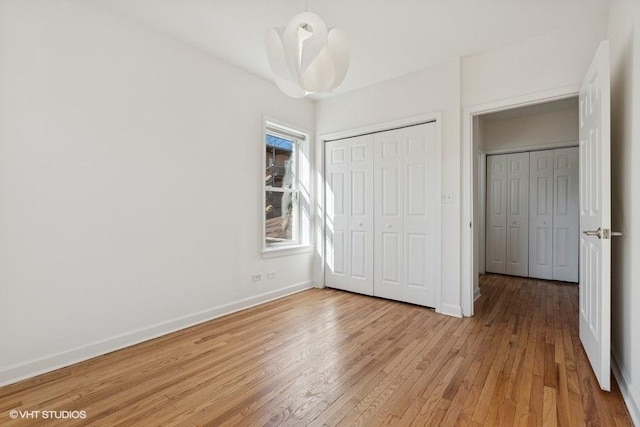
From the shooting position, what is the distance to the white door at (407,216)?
3422 mm

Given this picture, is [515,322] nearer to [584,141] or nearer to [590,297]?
[590,297]

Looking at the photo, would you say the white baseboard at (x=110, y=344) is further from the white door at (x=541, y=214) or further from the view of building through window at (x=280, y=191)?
the white door at (x=541, y=214)

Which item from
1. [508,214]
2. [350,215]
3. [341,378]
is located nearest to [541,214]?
[508,214]

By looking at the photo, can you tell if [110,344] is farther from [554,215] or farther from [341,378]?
[554,215]

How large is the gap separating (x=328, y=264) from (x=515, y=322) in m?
2.33

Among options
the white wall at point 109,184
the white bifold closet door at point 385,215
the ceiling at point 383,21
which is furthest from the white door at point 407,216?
the white wall at point 109,184

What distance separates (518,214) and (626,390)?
3.83 meters

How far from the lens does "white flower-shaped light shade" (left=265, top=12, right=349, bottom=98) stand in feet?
5.16

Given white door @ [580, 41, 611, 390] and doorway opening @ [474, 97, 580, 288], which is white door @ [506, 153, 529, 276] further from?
white door @ [580, 41, 611, 390]

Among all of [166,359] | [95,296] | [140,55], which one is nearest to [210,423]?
[166,359]

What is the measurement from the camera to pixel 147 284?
2645 millimetres

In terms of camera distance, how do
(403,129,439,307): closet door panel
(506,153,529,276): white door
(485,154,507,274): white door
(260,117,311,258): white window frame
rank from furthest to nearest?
(485,154,507,274): white door < (506,153,529,276): white door < (260,117,311,258): white window frame < (403,129,439,307): closet door panel

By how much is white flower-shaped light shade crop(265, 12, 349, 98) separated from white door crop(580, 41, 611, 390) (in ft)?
5.48

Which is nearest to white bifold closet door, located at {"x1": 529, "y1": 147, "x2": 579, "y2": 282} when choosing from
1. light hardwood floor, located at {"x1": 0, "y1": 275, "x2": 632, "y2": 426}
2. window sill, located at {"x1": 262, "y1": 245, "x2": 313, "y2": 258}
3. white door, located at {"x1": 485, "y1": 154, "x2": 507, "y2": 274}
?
white door, located at {"x1": 485, "y1": 154, "x2": 507, "y2": 274}
